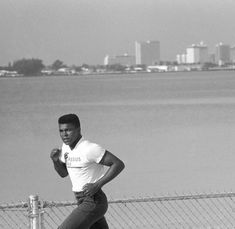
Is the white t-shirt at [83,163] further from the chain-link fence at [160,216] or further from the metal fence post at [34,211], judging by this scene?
the chain-link fence at [160,216]

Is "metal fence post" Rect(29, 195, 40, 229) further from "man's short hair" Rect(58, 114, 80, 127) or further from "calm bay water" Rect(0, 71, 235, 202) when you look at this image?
"calm bay water" Rect(0, 71, 235, 202)

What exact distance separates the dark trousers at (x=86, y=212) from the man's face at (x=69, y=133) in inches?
16.0

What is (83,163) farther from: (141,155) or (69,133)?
(141,155)

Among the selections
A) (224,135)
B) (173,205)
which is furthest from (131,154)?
(173,205)

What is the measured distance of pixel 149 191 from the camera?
721 inches

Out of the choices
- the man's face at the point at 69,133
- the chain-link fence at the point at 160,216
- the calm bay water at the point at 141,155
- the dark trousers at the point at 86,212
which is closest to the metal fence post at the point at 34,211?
the dark trousers at the point at 86,212

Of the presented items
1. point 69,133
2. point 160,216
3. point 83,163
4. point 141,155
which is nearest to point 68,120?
point 69,133

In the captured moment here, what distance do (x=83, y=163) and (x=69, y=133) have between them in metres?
0.26

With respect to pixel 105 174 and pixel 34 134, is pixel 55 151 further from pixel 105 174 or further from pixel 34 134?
pixel 34 134

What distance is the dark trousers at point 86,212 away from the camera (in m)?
6.57

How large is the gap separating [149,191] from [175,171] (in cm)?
427

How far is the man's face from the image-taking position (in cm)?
664

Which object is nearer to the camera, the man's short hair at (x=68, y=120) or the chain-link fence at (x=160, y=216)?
the man's short hair at (x=68, y=120)

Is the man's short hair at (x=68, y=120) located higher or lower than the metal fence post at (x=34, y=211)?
higher
